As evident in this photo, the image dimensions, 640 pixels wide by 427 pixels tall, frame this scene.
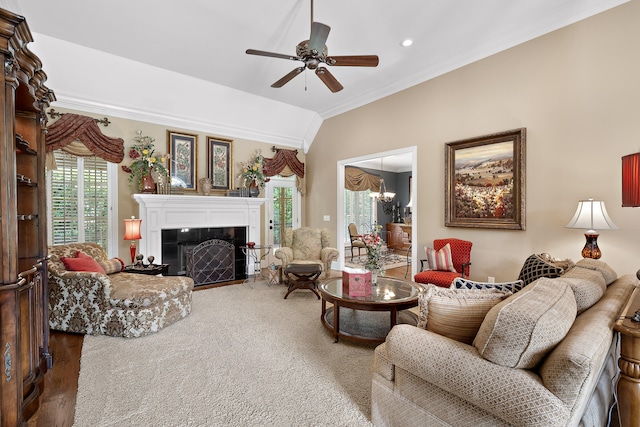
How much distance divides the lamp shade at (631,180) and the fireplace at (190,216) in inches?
209

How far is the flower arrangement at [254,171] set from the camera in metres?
6.18

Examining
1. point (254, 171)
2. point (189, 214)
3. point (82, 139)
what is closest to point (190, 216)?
point (189, 214)

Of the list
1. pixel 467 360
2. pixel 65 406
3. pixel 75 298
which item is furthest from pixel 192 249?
pixel 467 360

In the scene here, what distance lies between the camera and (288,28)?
3.61 metres

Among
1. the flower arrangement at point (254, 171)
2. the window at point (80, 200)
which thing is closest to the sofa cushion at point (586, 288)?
the flower arrangement at point (254, 171)

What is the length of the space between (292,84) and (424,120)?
7.72ft

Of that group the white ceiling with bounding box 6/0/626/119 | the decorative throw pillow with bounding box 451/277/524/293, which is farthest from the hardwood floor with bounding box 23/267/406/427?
the white ceiling with bounding box 6/0/626/119

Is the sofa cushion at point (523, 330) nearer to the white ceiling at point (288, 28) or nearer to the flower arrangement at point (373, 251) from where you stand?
the flower arrangement at point (373, 251)

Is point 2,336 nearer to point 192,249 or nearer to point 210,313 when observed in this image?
point 210,313

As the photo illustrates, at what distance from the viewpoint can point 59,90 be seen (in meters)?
4.39

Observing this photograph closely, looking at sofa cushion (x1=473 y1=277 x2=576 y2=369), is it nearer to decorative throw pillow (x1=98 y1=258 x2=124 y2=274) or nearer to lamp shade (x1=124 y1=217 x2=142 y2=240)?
decorative throw pillow (x1=98 y1=258 x2=124 y2=274)

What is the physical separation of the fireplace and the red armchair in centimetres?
344

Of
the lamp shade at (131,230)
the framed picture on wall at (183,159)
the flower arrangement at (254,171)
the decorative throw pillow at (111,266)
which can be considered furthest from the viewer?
the flower arrangement at (254,171)

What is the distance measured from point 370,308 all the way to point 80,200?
15.6ft
